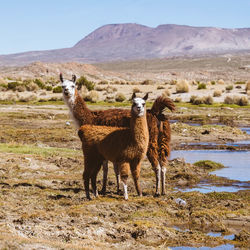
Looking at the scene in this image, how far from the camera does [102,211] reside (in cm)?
977

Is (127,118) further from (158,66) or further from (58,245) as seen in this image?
(158,66)

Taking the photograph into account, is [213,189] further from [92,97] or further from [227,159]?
[92,97]

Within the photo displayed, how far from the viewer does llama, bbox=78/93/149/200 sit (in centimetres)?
1025

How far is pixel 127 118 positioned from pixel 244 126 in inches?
796

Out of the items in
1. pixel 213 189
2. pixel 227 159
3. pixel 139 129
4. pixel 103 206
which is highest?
pixel 139 129

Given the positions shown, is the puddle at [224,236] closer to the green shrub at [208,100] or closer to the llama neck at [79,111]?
the llama neck at [79,111]

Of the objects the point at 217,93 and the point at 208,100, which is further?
the point at 217,93

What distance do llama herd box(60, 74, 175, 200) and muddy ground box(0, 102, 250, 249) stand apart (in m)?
0.66

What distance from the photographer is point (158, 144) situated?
38.3 feet

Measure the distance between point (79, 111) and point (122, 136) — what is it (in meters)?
1.77

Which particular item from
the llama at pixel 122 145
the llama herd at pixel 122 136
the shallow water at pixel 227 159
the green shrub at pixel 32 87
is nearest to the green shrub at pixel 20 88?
the green shrub at pixel 32 87

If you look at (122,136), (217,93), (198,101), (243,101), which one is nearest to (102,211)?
(122,136)

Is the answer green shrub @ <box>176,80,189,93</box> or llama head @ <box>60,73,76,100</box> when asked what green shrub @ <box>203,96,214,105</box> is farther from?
llama head @ <box>60,73,76,100</box>

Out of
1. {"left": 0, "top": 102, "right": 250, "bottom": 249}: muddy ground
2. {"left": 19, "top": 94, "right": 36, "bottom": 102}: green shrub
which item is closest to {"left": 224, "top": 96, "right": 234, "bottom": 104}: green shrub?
{"left": 19, "top": 94, "right": 36, "bottom": 102}: green shrub
